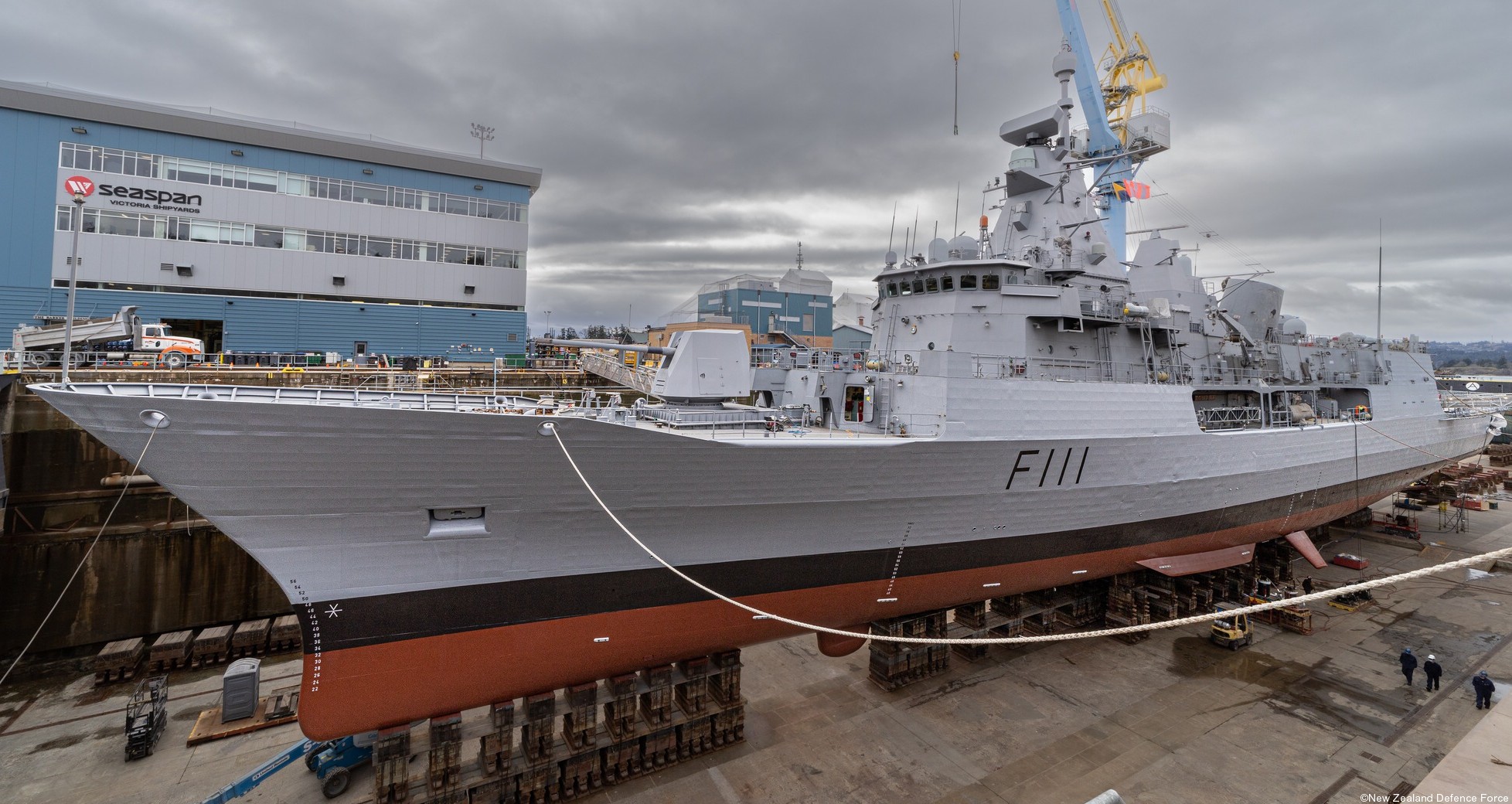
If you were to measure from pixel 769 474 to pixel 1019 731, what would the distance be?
5.80 meters

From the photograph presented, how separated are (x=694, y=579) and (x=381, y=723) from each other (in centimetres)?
365

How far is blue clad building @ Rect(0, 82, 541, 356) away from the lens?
17422mm

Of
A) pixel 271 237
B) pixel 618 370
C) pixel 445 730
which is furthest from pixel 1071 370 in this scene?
pixel 271 237

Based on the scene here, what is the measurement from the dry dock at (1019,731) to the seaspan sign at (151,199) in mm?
15509

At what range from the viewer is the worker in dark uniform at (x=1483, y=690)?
30.1 feet

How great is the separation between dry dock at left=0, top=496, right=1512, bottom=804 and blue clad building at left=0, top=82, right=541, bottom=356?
13.9 metres

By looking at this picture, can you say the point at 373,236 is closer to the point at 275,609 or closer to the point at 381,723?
the point at 275,609

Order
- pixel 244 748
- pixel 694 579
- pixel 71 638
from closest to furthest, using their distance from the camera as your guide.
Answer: pixel 694 579 < pixel 244 748 < pixel 71 638

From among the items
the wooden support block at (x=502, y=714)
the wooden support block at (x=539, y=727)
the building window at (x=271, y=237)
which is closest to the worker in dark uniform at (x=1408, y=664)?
the wooden support block at (x=539, y=727)

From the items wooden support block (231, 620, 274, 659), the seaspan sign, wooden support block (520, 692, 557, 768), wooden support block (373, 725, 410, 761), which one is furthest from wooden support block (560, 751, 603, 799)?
the seaspan sign

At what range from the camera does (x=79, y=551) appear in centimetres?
1080

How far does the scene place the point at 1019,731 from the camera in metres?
8.81

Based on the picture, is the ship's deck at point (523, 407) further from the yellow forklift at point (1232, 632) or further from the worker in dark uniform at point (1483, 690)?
the worker in dark uniform at point (1483, 690)

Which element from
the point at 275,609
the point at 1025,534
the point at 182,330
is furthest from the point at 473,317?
the point at 1025,534
